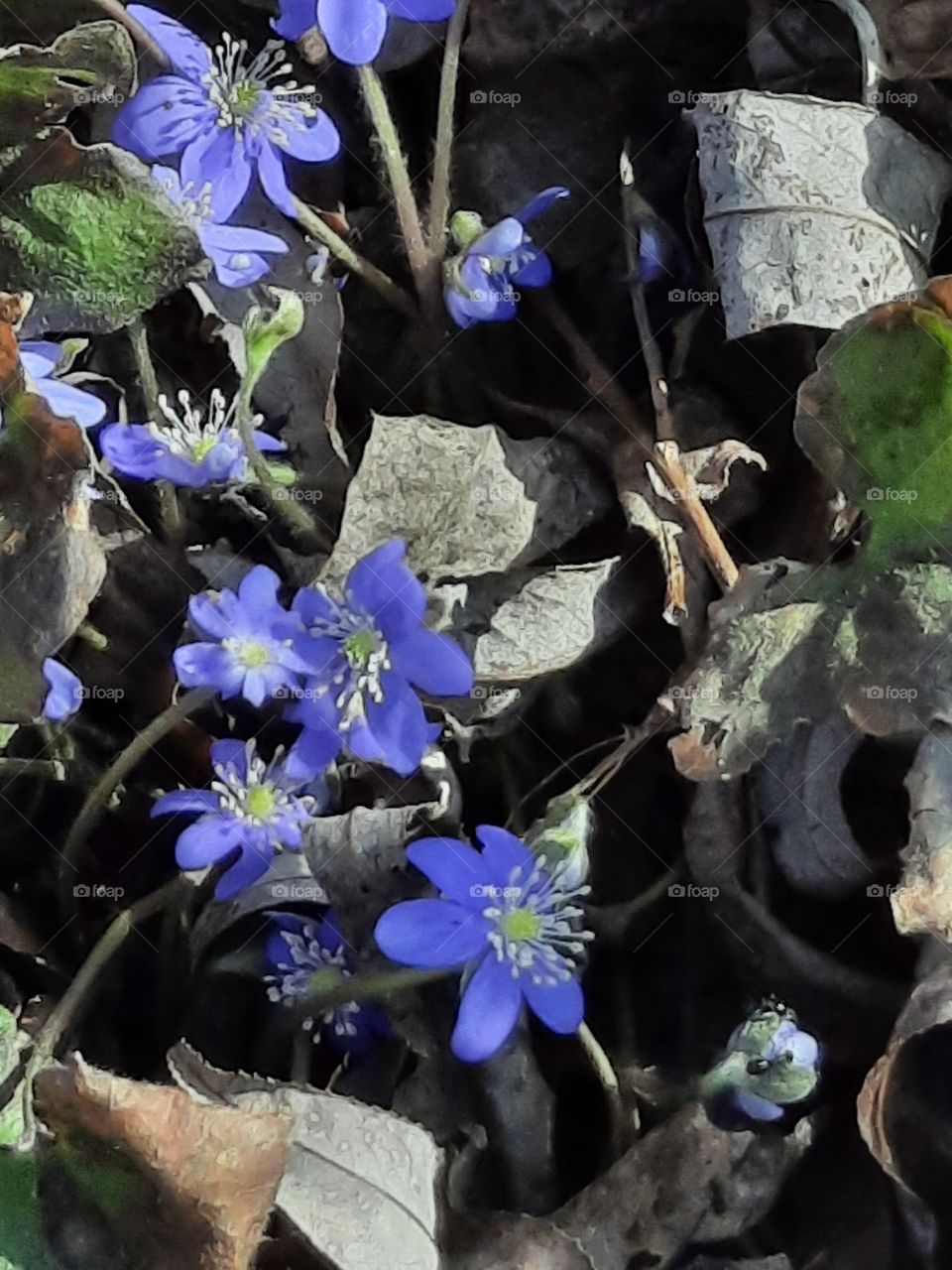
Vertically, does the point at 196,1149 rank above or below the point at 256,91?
below

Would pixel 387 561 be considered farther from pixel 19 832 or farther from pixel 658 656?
pixel 19 832

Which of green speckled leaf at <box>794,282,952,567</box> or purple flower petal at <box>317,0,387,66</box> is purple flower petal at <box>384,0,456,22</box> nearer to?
purple flower petal at <box>317,0,387,66</box>

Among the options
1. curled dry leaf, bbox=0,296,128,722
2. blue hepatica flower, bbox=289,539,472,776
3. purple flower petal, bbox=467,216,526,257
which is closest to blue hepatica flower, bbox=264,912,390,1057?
blue hepatica flower, bbox=289,539,472,776

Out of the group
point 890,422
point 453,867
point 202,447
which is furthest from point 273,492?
point 890,422

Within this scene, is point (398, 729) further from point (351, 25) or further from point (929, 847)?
point (351, 25)

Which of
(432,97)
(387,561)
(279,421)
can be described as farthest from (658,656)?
(432,97)

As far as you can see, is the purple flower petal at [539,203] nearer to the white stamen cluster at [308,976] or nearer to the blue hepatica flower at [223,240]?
the blue hepatica flower at [223,240]

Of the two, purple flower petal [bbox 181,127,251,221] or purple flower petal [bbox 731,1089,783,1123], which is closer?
purple flower petal [bbox 731,1089,783,1123]
